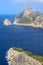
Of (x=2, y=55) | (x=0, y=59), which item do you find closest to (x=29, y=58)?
(x=0, y=59)

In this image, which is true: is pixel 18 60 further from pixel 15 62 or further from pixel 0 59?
pixel 0 59

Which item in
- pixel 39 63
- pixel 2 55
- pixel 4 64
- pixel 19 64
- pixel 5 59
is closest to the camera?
pixel 39 63

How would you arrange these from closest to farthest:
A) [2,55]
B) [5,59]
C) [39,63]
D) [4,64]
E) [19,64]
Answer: [39,63] < [19,64] < [4,64] < [5,59] < [2,55]

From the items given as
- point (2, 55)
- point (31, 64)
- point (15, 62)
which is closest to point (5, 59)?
point (2, 55)

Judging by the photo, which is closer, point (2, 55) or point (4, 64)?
point (4, 64)

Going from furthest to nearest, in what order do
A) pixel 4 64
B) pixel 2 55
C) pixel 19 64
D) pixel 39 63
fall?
pixel 2 55, pixel 4 64, pixel 19 64, pixel 39 63

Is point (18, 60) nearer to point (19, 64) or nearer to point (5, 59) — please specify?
point (19, 64)

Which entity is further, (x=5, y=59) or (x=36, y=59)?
(x=5, y=59)

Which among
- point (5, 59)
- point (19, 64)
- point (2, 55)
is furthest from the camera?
point (2, 55)

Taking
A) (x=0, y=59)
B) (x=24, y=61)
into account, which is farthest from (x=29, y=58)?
(x=0, y=59)
